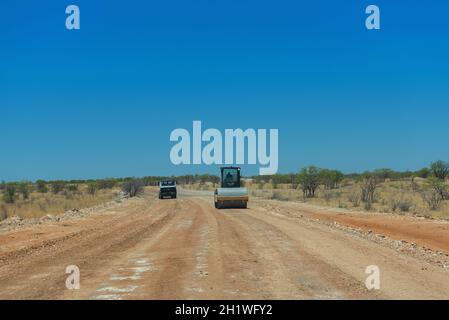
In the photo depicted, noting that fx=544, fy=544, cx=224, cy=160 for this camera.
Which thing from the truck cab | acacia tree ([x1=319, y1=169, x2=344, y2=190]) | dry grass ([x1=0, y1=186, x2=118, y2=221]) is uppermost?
acacia tree ([x1=319, y1=169, x2=344, y2=190])

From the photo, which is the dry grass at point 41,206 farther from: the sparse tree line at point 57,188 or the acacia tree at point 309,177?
the acacia tree at point 309,177

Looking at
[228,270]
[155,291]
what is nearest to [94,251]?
[228,270]

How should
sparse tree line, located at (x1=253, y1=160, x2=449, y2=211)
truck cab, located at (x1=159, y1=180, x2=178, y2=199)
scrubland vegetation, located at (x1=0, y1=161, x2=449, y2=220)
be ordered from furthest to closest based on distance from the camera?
truck cab, located at (x1=159, y1=180, x2=178, y2=199)
sparse tree line, located at (x1=253, y1=160, x2=449, y2=211)
scrubland vegetation, located at (x1=0, y1=161, x2=449, y2=220)

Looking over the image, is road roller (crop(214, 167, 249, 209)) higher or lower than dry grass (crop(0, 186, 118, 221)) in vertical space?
higher

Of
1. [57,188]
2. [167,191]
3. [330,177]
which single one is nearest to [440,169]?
[330,177]

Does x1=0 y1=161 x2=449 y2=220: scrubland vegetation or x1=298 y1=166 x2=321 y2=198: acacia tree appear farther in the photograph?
x1=298 y1=166 x2=321 y2=198: acacia tree

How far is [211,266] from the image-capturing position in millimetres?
11312

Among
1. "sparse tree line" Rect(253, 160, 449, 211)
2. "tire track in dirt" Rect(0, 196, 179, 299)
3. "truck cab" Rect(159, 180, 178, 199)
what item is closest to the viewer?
"tire track in dirt" Rect(0, 196, 179, 299)

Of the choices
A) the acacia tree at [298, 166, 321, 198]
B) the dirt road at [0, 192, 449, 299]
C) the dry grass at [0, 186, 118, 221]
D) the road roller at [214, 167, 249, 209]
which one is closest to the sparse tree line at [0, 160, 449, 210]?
the acacia tree at [298, 166, 321, 198]

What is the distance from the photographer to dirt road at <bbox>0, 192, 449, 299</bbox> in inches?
348

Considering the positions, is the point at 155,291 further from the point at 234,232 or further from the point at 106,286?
the point at 234,232

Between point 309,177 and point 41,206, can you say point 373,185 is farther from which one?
point 41,206

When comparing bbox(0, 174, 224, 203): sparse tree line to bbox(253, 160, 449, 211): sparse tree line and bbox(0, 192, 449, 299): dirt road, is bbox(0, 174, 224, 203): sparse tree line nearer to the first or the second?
bbox(253, 160, 449, 211): sparse tree line
